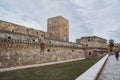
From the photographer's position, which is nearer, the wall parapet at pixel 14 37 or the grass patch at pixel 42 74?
the grass patch at pixel 42 74

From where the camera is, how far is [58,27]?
35.8 meters

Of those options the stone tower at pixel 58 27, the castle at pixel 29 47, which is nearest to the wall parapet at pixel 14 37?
the castle at pixel 29 47

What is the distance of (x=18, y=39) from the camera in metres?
16.6

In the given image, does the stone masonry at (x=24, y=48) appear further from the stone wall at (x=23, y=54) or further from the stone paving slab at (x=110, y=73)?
the stone paving slab at (x=110, y=73)

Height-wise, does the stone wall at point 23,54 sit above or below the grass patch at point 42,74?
above

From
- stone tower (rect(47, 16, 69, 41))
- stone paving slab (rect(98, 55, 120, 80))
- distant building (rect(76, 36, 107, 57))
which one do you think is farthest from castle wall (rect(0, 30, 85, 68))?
distant building (rect(76, 36, 107, 57))

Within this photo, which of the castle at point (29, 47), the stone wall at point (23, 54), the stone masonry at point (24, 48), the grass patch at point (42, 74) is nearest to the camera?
the grass patch at point (42, 74)

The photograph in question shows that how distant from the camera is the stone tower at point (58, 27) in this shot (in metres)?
35.6

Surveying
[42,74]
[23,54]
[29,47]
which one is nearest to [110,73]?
[42,74]

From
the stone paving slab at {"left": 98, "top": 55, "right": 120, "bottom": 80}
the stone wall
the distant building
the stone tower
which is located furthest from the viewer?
the distant building

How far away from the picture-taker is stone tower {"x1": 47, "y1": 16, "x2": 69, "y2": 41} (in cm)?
3556

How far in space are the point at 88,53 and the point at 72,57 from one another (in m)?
11.1

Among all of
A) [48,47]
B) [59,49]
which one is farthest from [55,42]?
[48,47]

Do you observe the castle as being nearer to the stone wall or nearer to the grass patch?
the stone wall
